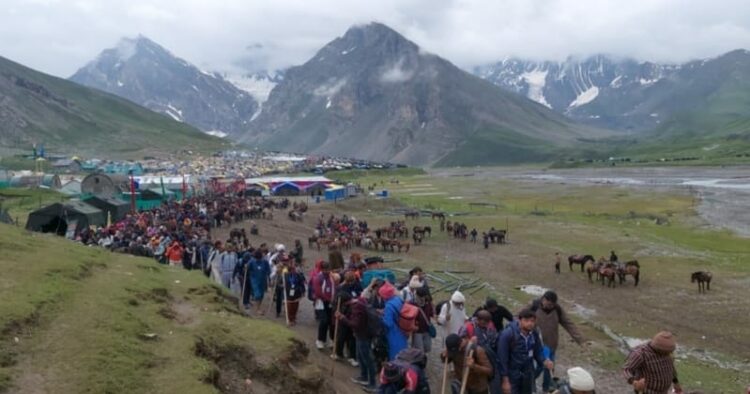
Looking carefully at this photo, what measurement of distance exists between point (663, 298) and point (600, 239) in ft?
74.1

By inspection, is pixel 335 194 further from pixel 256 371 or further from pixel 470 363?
pixel 470 363

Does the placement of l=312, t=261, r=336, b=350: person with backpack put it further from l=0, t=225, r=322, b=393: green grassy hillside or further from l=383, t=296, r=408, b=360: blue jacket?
l=383, t=296, r=408, b=360: blue jacket

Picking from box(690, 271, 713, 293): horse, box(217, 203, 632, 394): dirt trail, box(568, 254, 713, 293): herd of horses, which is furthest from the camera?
box(568, 254, 713, 293): herd of horses

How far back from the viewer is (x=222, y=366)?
1290 cm

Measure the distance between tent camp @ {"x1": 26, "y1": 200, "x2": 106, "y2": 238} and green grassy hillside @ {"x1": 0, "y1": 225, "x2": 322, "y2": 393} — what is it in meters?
21.5

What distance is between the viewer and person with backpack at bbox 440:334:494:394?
10180 mm

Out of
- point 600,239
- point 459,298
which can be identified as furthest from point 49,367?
point 600,239

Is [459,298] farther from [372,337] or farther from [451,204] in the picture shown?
[451,204]

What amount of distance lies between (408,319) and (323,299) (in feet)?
12.9

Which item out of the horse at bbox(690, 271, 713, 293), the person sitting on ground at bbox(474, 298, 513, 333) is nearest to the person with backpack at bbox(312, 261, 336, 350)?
the person sitting on ground at bbox(474, 298, 513, 333)

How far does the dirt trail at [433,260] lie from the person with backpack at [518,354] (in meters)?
4.44

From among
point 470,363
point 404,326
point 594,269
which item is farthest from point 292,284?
point 594,269

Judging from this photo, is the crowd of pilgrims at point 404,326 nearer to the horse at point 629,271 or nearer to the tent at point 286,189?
the horse at point 629,271

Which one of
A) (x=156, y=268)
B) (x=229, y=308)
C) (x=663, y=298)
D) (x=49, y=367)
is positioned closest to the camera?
(x=49, y=367)
